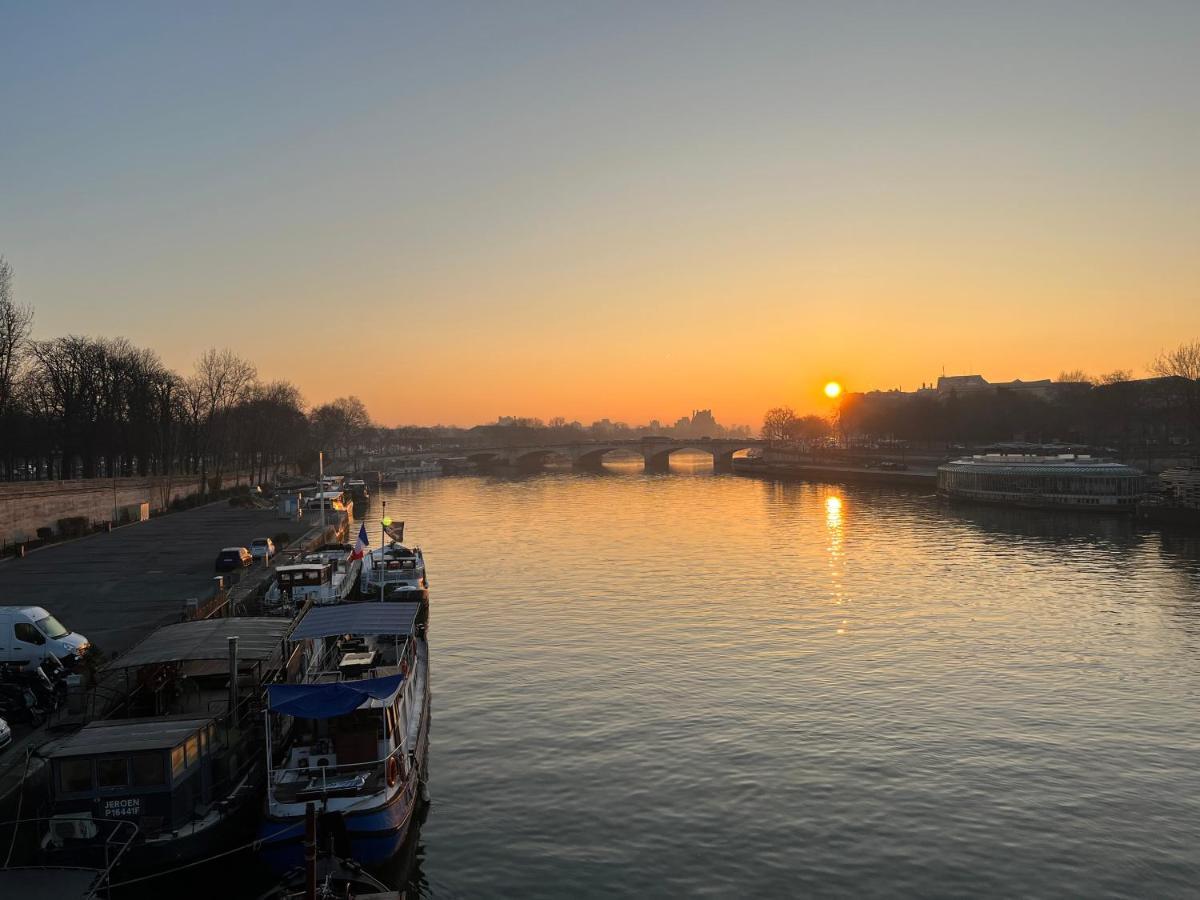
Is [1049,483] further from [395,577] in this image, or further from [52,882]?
[52,882]

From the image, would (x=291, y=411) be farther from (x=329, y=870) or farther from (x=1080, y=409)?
(x=329, y=870)

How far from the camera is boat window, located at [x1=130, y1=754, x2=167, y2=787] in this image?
60.3ft

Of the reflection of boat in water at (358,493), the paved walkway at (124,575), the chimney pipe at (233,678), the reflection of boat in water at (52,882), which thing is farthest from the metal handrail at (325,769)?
the reflection of boat in water at (358,493)

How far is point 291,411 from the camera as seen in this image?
153250mm

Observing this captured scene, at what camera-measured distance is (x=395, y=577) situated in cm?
4400

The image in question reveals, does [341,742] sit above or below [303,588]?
below

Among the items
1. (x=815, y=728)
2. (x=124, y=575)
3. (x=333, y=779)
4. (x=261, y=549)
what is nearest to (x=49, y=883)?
(x=333, y=779)

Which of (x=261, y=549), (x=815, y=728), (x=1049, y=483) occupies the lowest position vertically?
(x=815, y=728)

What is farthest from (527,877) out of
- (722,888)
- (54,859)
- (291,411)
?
(291,411)

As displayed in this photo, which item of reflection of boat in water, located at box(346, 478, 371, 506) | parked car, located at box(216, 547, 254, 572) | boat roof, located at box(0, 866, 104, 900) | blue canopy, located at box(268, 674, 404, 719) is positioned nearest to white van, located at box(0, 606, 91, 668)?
blue canopy, located at box(268, 674, 404, 719)

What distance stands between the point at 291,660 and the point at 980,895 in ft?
62.4

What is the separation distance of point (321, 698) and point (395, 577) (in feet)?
80.2

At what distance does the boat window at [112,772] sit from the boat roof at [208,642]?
189 inches

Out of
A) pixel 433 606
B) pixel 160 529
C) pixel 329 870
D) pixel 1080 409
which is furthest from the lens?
pixel 1080 409
